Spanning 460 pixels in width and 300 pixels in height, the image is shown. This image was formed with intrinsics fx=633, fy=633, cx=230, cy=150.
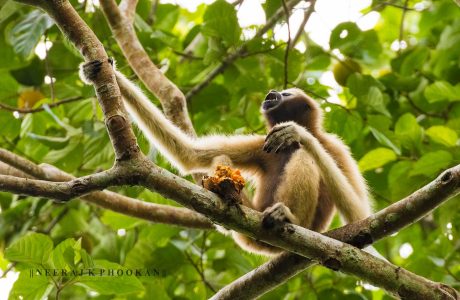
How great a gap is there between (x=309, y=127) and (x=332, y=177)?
1.70m

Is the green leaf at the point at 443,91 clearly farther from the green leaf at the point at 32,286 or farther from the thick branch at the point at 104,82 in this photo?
the green leaf at the point at 32,286

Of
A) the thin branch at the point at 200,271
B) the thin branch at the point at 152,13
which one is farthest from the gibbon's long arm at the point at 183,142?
the thin branch at the point at 152,13

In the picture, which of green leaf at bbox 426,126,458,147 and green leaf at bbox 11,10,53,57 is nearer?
green leaf at bbox 426,126,458,147

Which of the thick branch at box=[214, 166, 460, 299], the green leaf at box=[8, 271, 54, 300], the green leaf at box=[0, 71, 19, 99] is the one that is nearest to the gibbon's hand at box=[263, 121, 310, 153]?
the thick branch at box=[214, 166, 460, 299]

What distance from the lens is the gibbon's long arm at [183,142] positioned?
6312mm

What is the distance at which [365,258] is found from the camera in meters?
4.66

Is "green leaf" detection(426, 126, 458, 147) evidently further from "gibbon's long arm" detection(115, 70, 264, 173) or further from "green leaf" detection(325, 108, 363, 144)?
"gibbon's long arm" detection(115, 70, 264, 173)

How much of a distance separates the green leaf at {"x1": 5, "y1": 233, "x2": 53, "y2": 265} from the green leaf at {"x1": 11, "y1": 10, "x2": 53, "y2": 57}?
2.64 meters

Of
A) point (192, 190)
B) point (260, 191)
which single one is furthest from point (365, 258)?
point (260, 191)

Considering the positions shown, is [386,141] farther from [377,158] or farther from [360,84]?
[360,84]

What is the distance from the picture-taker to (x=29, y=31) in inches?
278

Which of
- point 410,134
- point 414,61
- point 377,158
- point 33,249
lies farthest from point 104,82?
point 414,61

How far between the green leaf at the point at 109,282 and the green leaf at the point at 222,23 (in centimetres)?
313

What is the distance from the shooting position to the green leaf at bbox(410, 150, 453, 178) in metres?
6.39
